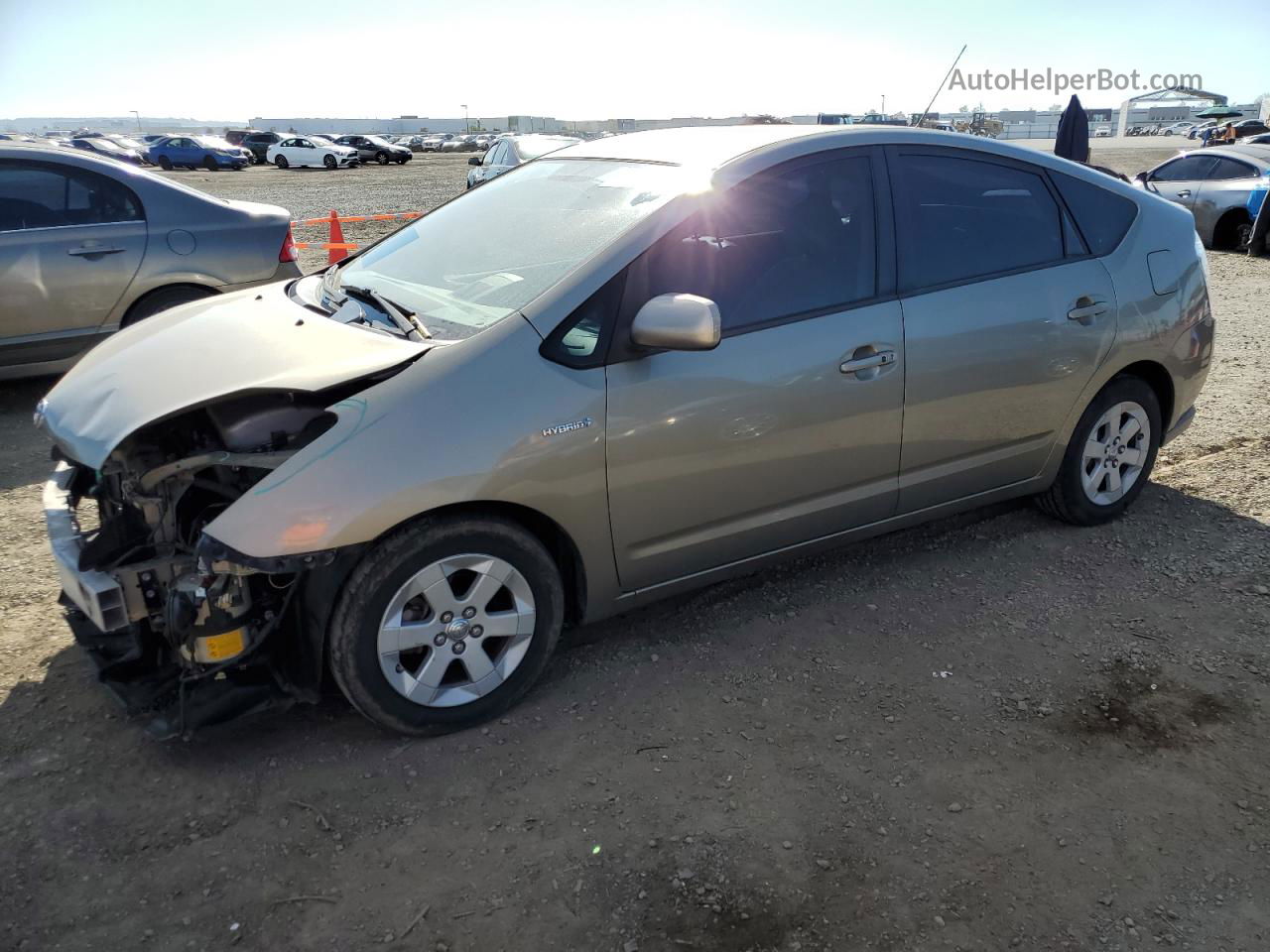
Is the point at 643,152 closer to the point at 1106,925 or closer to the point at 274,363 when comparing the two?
the point at 274,363

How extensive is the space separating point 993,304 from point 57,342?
5.61 metres

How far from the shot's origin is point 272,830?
2729 mm

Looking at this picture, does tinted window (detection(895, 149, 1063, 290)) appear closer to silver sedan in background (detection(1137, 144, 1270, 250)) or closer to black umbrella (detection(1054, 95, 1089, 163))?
black umbrella (detection(1054, 95, 1089, 163))

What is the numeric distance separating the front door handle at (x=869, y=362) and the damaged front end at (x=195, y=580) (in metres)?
1.78

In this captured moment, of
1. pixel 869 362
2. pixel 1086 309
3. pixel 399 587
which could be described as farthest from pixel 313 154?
pixel 399 587

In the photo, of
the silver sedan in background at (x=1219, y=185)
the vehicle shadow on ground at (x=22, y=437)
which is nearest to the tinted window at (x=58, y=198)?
the vehicle shadow on ground at (x=22, y=437)

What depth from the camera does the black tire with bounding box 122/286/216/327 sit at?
6387mm

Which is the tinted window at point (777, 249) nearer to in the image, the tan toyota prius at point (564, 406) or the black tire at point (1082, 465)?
the tan toyota prius at point (564, 406)

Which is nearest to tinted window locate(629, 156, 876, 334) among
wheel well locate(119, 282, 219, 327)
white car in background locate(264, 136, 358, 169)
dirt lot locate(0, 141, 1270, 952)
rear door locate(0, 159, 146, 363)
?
dirt lot locate(0, 141, 1270, 952)

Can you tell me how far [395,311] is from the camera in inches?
132

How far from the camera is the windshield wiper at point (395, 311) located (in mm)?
3182

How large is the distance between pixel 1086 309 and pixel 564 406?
2449mm

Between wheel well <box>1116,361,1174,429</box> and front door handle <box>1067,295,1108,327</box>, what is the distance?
369 mm

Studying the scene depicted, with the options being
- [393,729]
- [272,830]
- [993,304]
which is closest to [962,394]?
[993,304]
